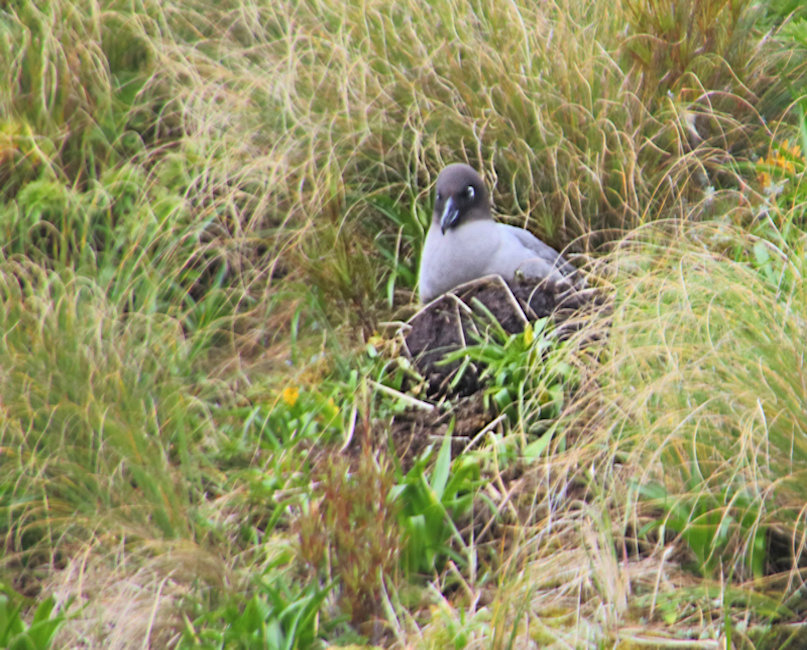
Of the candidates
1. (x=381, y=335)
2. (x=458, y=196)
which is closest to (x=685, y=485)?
(x=458, y=196)

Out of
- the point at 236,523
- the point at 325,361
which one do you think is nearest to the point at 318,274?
the point at 325,361

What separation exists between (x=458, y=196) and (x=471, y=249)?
22cm

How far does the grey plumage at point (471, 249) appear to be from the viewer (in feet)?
13.1

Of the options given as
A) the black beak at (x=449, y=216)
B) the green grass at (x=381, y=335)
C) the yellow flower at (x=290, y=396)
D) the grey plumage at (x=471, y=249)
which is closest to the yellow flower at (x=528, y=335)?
the green grass at (x=381, y=335)

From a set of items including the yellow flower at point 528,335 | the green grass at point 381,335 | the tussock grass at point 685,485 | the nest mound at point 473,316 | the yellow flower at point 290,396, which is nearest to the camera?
the tussock grass at point 685,485

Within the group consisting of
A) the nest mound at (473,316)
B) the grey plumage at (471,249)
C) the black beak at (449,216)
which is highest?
the black beak at (449,216)

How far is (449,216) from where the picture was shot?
392cm

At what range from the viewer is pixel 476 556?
123 inches

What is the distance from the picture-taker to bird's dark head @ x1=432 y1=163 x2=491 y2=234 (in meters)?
3.95

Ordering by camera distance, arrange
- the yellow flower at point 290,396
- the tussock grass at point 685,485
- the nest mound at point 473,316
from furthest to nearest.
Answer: the yellow flower at point 290,396, the nest mound at point 473,316, the tussock grass at point 685,485

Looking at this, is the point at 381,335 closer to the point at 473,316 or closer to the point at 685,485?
the point at 473,316

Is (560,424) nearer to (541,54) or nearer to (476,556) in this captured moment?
(476,556)

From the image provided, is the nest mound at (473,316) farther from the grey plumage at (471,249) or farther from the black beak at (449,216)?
the black beak at (449,216)

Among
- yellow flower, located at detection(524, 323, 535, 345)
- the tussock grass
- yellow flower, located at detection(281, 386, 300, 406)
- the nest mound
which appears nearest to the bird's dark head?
the nest mound
